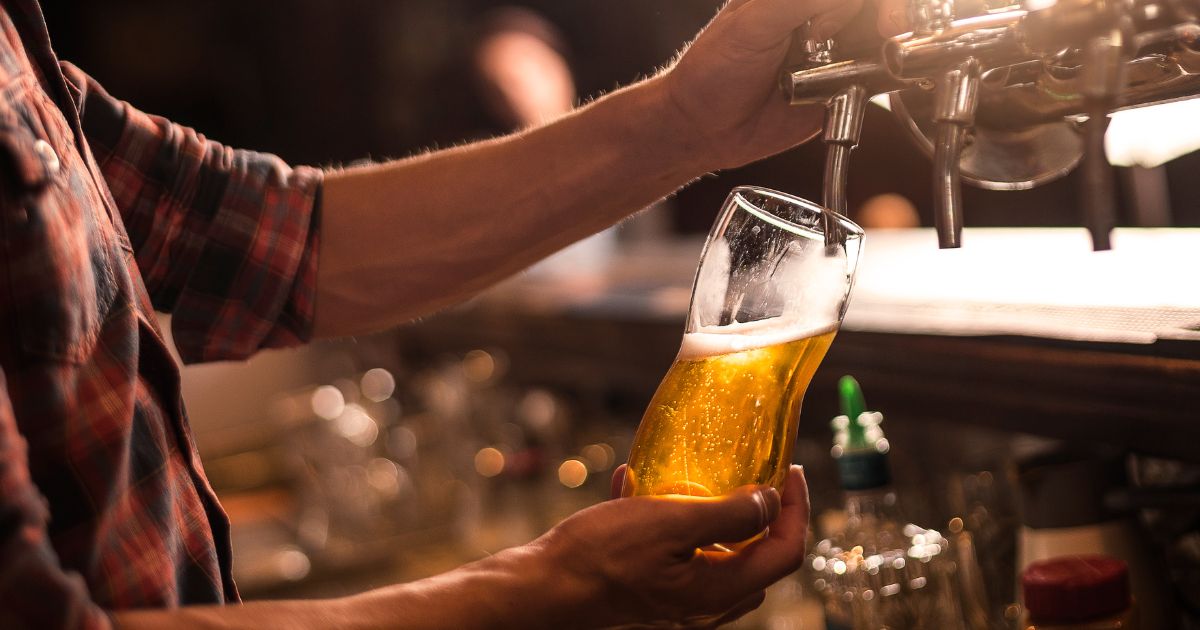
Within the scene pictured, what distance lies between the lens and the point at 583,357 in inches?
81.4

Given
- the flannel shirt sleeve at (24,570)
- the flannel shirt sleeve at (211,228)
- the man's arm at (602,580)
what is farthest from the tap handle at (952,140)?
the flannel shirt sleeve at (211,228)

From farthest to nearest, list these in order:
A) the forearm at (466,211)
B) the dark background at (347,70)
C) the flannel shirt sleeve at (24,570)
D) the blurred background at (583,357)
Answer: the dark background at (347,70), the forearm at (466,211), the blurred background at (583,357), the flannel shirt sleeve at (24,570)

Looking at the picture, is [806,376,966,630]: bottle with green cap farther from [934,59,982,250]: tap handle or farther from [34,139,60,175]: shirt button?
[34,139,60,175]: shirt button

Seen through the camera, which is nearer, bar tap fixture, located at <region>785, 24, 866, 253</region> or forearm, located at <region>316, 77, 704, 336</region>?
bar tap fixture, located at <region>785, 24, 866, 253</region>

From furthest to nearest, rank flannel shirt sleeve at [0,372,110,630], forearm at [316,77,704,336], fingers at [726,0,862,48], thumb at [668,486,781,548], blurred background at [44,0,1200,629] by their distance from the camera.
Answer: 1. forearm at [316,77,704,336]
2. blurred background at [44,0,1200,629]
3. fingers at [726,0,862,48]
4. thumb at [668,486,781,548]
5. flannel shirt sleeve at [0,372,110,630]

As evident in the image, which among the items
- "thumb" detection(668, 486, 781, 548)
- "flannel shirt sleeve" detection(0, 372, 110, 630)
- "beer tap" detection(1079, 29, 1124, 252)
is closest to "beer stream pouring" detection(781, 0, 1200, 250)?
"beer tap" detection(1079, 29, 1124, 252)

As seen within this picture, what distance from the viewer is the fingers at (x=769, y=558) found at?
2.37ft

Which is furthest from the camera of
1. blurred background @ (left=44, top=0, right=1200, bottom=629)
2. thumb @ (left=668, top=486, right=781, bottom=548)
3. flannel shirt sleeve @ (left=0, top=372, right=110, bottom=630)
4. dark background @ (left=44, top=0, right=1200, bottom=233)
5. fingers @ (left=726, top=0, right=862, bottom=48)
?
dark background @ (left=44, top=0, right=1200, bottom=233)

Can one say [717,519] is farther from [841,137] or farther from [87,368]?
[87,368]

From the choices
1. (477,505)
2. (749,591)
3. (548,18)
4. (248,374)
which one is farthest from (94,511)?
(548,18)

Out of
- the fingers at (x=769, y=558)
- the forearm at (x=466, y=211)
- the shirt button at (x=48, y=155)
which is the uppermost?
the shirt button at (x=48, y=155)

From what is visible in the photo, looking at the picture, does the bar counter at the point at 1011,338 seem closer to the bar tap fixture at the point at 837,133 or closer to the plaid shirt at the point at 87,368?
the bar tap fixture at the point at 837,133

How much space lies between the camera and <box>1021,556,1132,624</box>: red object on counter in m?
0.77

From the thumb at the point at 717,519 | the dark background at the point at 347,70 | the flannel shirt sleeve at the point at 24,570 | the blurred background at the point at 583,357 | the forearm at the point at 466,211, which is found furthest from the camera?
the dark background at the point at 347,70
